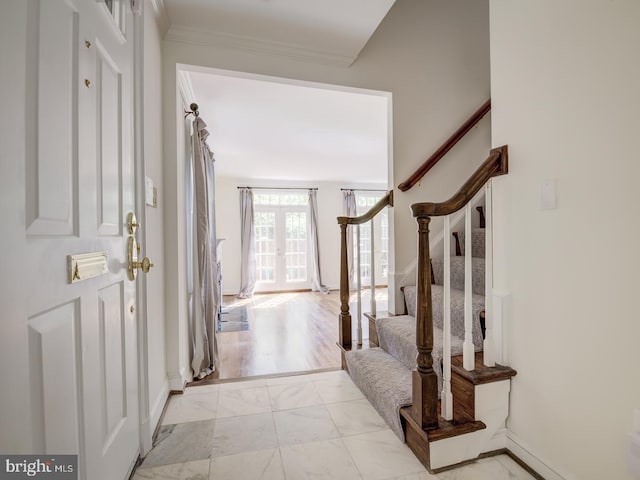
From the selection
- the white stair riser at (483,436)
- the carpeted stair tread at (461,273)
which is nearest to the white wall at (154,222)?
the white stair riser at (483,436)

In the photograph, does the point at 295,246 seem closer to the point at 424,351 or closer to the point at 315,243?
the point at 315,243

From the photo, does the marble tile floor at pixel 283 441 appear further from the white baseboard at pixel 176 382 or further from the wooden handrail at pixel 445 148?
the wooden handrail at pixel 445 148

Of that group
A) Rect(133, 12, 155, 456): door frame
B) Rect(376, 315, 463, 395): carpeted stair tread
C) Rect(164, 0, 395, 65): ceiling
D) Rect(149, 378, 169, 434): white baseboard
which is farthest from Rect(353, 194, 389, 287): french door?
Rect(133, 12, 155, 456): door frame

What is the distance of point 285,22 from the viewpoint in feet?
6.00

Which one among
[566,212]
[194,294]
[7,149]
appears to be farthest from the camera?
[194,294]

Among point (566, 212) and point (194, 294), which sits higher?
point (566, 212)

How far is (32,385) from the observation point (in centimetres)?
65

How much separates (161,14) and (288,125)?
5.95 ft

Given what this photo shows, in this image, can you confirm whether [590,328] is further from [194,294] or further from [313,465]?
[194,294]

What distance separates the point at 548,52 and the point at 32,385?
2.01 metres

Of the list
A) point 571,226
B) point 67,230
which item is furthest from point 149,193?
point 571,226

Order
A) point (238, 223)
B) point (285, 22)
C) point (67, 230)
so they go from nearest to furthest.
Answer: point (67, 230) < point (285, 22) < point (238, 223)

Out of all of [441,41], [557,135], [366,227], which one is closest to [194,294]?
[557,135]

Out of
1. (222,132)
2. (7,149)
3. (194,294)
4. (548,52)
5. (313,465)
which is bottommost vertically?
(313,465)
